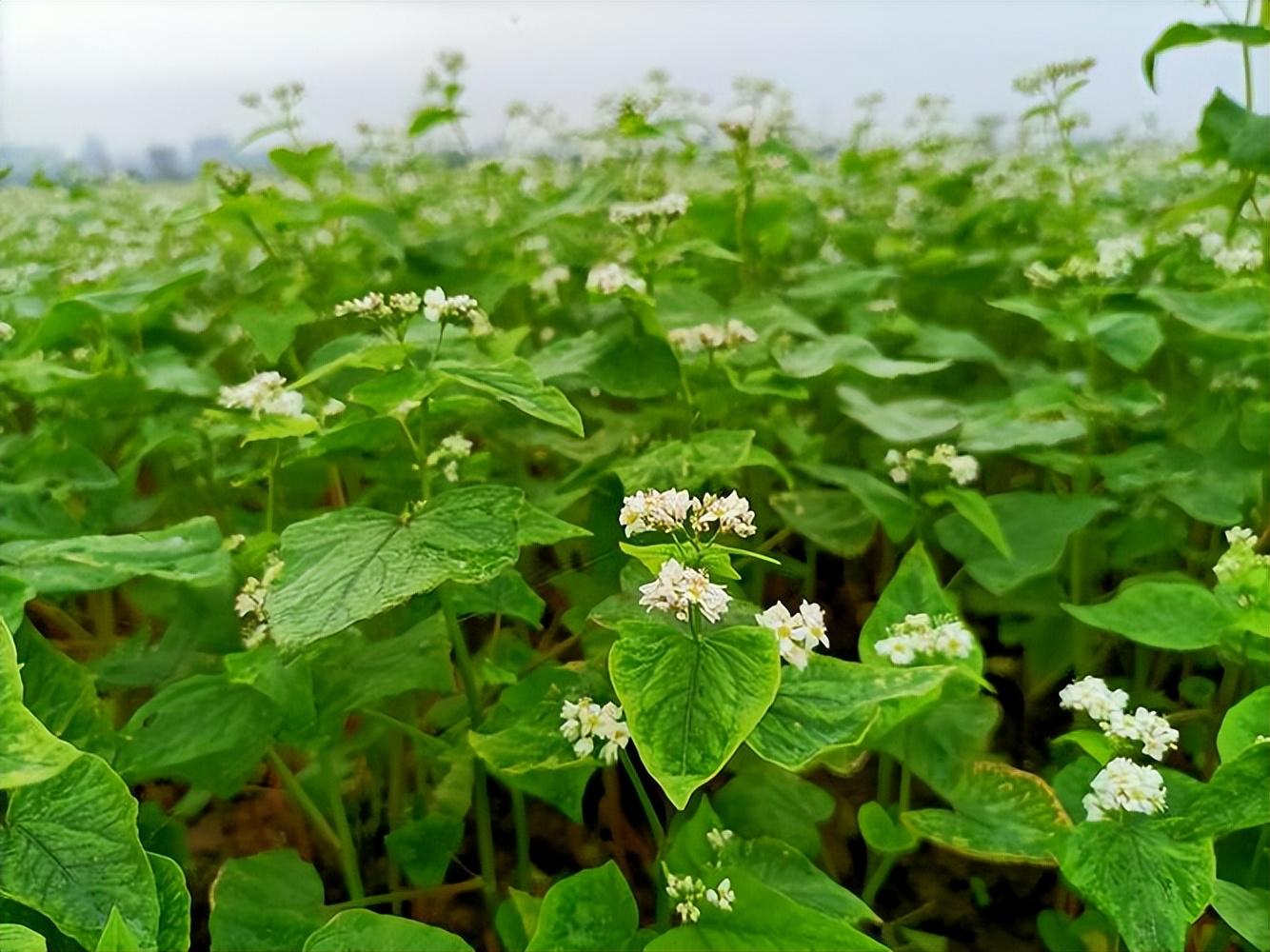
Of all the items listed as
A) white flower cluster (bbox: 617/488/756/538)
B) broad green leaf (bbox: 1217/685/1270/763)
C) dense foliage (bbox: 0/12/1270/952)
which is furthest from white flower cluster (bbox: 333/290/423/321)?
broad green leaf (bbox: 1217/685/1270/763)

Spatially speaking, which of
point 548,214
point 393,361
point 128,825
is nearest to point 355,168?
point 548,214

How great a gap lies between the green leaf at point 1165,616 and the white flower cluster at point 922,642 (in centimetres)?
10

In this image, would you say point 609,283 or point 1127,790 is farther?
point 609,283

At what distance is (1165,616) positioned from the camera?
2.48 ft

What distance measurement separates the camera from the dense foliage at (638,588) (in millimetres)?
574

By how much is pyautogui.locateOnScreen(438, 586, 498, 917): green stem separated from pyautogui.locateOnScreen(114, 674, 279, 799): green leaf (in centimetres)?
13

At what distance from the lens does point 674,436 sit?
1057 mm

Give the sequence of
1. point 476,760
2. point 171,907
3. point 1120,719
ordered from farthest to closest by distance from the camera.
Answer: point 476,760 → point 1120,719 → point 171,907

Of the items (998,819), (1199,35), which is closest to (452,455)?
(998,819)

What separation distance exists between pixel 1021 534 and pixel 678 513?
51cm

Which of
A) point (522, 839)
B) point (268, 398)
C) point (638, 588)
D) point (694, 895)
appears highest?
point (268, 398)

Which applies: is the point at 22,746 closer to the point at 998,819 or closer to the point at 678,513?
the point at 678,513

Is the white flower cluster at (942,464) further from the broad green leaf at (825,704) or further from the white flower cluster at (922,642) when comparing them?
the broad green leaf at (825,704)

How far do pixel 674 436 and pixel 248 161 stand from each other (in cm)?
99
